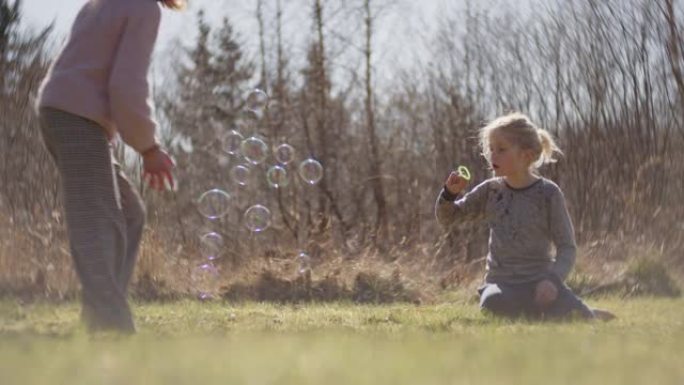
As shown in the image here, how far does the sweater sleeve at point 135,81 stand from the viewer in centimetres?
386

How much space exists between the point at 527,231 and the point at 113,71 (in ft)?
7.84

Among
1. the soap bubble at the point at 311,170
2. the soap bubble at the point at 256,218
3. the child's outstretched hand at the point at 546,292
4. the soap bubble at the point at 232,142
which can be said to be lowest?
the child's outstretched hand at the point at 546,292

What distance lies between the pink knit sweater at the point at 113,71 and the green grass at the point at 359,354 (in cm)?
77

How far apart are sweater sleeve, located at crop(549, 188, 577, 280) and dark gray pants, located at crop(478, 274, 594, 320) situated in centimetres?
7

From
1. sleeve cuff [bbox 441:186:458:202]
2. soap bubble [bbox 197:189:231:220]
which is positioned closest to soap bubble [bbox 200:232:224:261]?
soap bubble [bbox 197:189:231:220]

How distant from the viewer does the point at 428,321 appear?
15.5ft

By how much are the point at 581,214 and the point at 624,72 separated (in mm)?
1224

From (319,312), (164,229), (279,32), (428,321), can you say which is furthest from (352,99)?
(428,321)

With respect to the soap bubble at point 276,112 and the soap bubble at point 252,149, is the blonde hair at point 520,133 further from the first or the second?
the soap bubble at point 276,112

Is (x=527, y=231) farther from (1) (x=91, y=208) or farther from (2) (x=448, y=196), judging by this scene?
(1) (x=91, y=208)

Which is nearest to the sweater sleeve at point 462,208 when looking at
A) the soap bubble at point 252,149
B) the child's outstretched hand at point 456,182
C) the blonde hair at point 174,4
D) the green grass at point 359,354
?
the child's outstretched hand at point 456,182

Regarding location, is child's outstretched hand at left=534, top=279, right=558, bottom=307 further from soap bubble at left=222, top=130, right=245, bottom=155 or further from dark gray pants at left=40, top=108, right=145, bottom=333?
soap bubble at left=222, top=130, right=245, bottom=155

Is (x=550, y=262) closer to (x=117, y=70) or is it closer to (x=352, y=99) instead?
(x=117, y=70)

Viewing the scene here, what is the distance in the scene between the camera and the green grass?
7.66 ft
